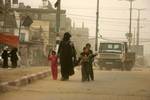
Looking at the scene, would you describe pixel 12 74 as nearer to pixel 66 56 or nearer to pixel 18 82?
pixel 66 56

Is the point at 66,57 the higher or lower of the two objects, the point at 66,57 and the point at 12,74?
the higher

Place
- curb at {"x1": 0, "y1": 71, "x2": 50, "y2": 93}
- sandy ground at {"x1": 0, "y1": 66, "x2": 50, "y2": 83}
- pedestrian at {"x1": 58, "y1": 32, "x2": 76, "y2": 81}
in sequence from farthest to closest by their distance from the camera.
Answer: pedestrian at {"x1": 58, "y1": 32, "x2": 76, "y2": 81}, sandy ground at {"x1": 0, "y1": 66, "x2": 50, "y2": 83}, curb at {"x1": 0, "y1": 71, "x2": 50, "y2": 93}

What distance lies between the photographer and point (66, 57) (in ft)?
70.5

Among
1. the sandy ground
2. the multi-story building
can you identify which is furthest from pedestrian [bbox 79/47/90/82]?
the multi-story building

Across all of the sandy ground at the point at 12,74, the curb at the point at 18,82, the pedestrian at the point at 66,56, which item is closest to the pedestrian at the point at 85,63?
the pedestrian at the point at 66,56

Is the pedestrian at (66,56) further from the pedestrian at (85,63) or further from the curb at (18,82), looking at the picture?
the curb at (18,82)

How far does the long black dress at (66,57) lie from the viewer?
70.2 feet

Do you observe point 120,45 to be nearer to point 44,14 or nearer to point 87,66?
point 87,66

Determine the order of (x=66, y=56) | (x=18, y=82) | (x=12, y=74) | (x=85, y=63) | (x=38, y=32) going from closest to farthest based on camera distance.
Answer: (x=18, y=82) < (x=66, y=56) < (x=85, y=63) < (x=12, y=74) < (x=38, y=32)

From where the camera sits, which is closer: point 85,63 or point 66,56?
point 66,56

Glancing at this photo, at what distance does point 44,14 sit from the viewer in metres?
101

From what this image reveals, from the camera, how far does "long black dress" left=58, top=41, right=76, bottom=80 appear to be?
70.2 ft

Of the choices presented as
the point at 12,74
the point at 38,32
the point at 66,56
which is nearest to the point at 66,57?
the point at 66,56

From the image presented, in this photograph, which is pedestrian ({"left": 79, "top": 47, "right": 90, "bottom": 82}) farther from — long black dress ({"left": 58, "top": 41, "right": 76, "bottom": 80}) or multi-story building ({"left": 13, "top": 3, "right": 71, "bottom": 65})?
multi-story building ({"left": 13, "top": 3, "right": 71, "bottom": 65})
